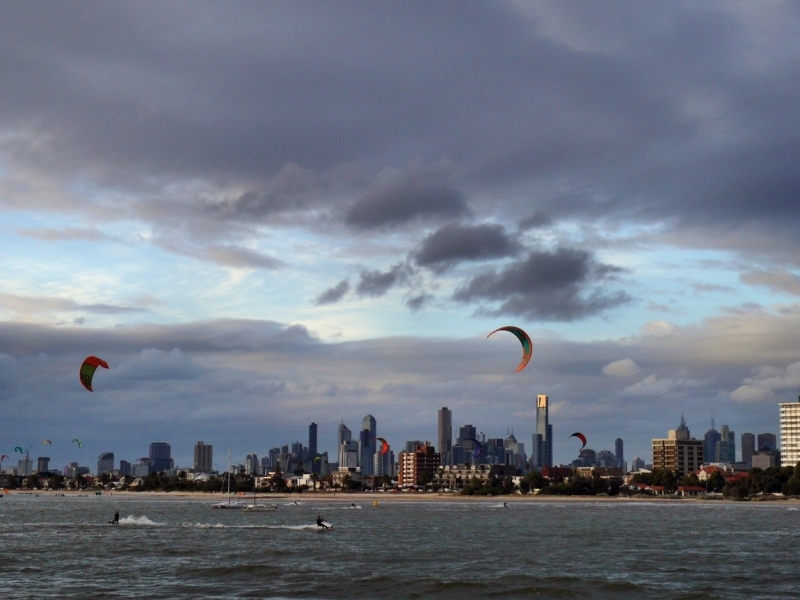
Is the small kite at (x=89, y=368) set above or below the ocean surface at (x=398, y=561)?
above

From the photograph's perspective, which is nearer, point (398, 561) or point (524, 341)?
point (398, 561)

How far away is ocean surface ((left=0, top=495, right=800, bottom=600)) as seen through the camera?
4150 centimetres

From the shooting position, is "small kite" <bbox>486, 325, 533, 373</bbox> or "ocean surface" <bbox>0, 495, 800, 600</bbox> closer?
"ocean surface" <bbox>0, 495, 800, 600</bbox>

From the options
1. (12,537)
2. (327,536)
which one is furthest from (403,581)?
(12,537)

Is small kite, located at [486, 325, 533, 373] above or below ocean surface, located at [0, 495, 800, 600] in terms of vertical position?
above

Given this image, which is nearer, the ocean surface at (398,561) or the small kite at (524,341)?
the ocean surface at (398,561)

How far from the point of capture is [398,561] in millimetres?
52594

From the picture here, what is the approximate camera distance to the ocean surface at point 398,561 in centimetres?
4150

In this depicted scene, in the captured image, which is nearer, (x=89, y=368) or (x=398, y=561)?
(x=398, y=561)

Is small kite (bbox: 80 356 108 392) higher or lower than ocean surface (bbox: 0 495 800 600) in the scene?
higher

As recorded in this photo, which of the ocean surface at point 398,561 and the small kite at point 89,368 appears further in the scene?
the small kite at point 89,368

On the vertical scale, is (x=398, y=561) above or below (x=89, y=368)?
below

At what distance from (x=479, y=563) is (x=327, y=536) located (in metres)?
22.9

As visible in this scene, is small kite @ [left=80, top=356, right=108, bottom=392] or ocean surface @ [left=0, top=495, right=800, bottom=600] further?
small kite @ [left=80, top=356, right=108, bottom=392]
